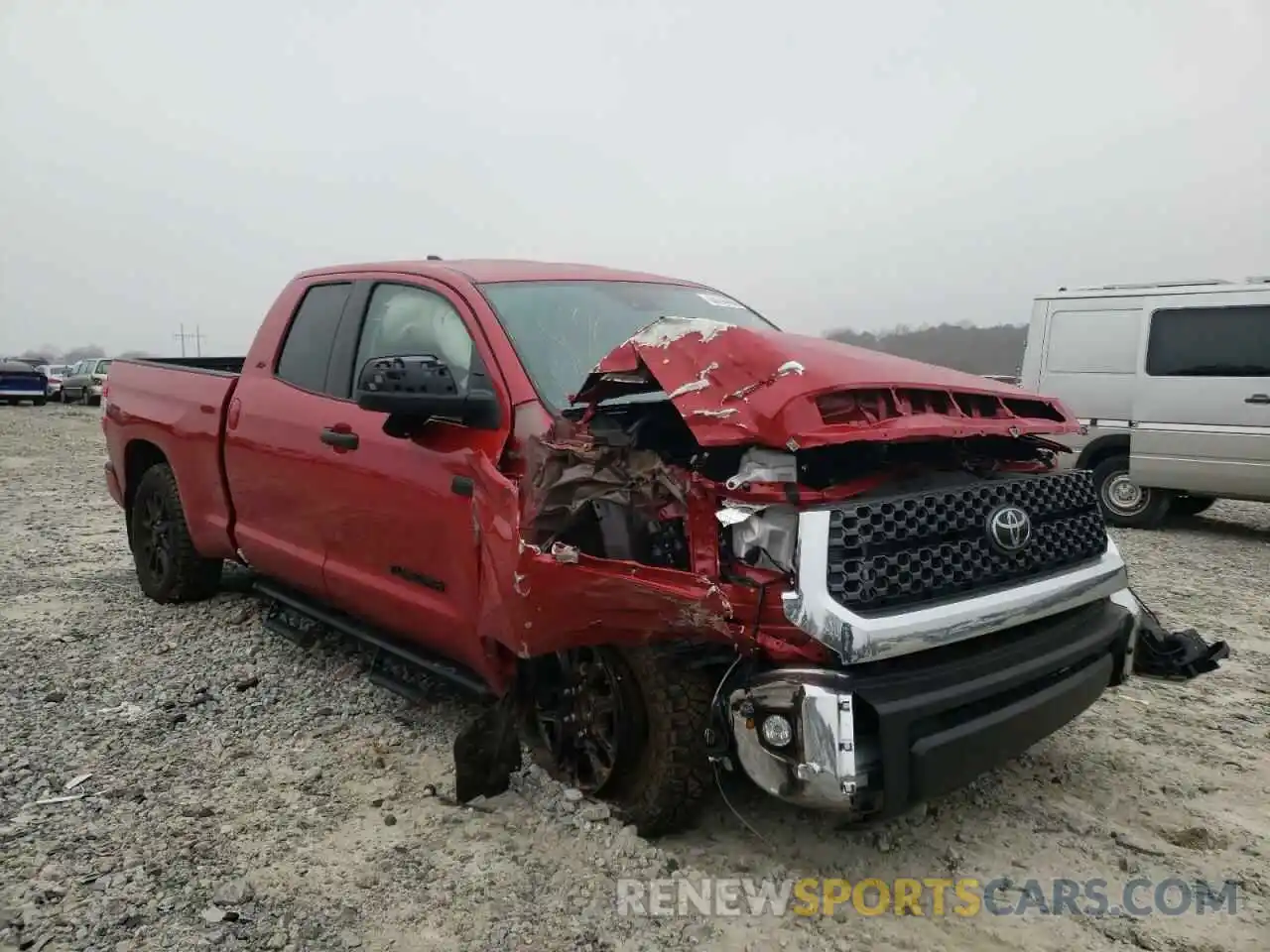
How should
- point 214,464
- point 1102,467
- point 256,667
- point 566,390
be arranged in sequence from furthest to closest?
point 1102,467 → point 214,464 → point 256,667 → point 566,390

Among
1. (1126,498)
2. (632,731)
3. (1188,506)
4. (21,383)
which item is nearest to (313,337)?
(632,731)

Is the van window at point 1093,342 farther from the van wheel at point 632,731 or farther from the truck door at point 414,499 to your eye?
the van wheel at point 632,731

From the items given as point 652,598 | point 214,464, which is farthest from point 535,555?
point 214,464

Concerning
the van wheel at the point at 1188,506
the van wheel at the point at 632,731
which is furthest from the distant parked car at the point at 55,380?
the van wheel at the point at 632,731

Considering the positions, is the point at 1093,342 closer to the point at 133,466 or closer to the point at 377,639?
the point at 377,639

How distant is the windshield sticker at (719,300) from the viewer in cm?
416

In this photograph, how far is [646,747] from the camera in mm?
2641

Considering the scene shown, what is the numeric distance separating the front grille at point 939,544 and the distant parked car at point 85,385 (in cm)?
3190

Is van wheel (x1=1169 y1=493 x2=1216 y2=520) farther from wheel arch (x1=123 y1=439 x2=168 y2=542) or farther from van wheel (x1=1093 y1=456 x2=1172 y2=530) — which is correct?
wheel arch (x1=123 y1=439 x2=168 y2=542)

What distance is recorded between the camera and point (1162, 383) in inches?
321

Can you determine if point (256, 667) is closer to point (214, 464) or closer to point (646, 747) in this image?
point (214, 464)

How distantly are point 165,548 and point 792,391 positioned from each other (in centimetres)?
414

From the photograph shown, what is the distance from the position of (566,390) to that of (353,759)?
150 cm

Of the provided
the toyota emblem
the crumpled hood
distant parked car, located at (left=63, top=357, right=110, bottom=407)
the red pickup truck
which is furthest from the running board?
distant parked car, located at (left=63, top=357, right=110, bottom=407)
